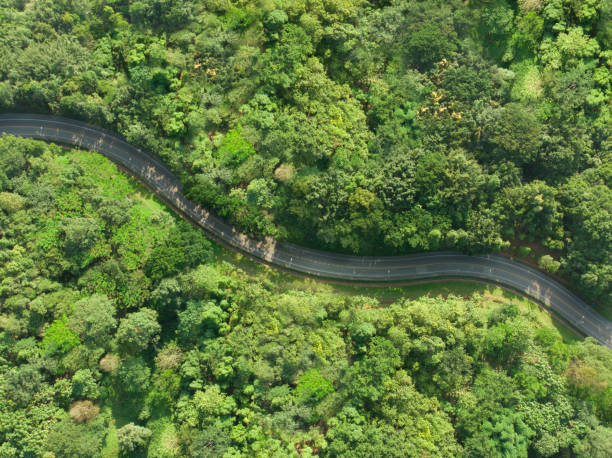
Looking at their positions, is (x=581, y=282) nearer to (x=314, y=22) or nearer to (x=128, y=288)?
(x=314, y=22)

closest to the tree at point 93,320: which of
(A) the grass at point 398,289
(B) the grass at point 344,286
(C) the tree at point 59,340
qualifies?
(C) the tree at point 59,340

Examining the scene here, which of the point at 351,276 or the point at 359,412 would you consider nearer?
the point at 359,412

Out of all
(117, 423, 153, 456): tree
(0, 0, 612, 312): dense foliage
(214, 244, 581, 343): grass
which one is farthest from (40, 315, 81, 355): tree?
(0, 0, 612, 312): dense foliage

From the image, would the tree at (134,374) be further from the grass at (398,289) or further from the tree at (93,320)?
the grass at (398,289)

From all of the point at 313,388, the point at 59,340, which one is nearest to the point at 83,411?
the point at 59,340

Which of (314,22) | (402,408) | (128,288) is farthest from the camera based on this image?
(314,22)

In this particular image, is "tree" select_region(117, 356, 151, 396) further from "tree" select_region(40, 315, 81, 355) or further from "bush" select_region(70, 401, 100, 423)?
"tree" select_region(40, 315, 81, 355)

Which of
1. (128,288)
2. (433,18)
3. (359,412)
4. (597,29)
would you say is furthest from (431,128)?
(128,288)
